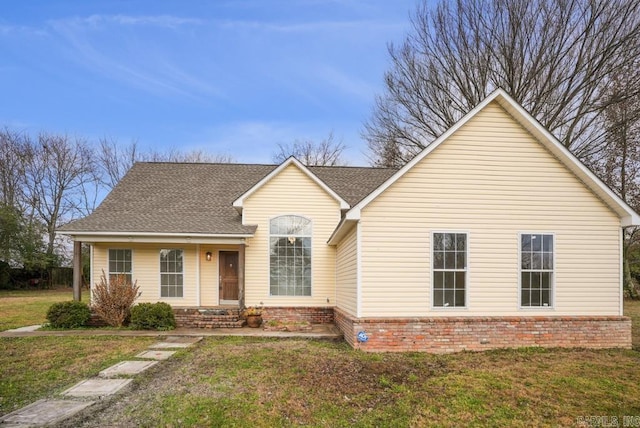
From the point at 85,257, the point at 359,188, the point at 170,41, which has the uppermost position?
the point at 170,41

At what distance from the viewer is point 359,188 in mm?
16781

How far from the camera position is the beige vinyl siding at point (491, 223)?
9.55 m

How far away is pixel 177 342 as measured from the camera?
10.5 m

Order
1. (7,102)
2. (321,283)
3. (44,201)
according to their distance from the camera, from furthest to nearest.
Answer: (44,201)
(7,102)
(321,283)

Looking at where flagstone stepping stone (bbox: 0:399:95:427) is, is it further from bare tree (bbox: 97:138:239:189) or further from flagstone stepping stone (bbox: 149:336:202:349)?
bare tree (bbox: 97:138:239:189)

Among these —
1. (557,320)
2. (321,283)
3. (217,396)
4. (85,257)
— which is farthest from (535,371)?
(85,257)

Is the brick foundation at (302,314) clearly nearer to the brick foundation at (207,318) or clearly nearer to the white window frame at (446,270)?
the brick foundation at (207,318)

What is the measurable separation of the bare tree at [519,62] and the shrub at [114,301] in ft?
56.9

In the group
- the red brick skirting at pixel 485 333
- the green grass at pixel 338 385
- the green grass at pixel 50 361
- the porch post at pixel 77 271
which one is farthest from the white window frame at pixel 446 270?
the porch post at pixel 77 271

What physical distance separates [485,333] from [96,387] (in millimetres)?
7705

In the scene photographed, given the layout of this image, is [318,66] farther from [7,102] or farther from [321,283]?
[7,102]

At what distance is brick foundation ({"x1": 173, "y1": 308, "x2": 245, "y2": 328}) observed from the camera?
1275cm

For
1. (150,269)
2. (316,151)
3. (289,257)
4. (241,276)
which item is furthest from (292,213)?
(316,151)

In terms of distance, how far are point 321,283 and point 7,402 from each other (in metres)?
9.50
